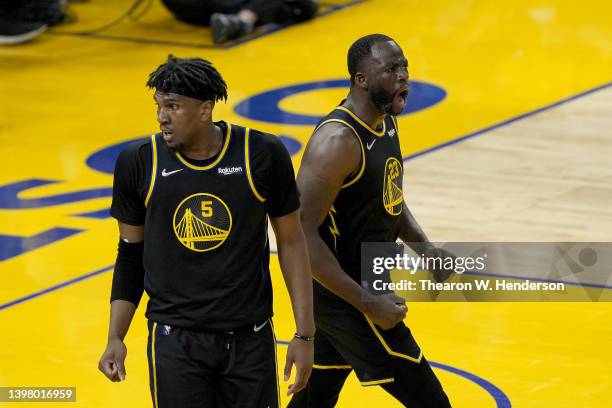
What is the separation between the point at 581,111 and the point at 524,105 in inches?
22.4

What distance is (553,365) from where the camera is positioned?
298 inches

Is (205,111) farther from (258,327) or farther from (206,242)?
(258,327)

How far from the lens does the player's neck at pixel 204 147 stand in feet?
16.1

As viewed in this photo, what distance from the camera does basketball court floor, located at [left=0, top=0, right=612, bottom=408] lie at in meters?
7.71

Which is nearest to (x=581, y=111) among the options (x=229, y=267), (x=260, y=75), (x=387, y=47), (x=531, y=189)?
(x=531, y=189)

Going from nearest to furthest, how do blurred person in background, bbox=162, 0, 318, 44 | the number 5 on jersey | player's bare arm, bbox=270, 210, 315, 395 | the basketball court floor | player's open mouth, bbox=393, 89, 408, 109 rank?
the number 5 on jersey, player's bare arm, bbox=270, 210, 315, 395, player's open mouth, bbox=393, 89, 408, 109, the basketball court floor, blurred person in background, bbox=162, 0, 318, 44

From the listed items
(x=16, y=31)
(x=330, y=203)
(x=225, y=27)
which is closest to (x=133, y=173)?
(x=330, y=203)

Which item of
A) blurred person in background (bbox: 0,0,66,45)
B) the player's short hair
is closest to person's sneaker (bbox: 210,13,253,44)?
blurred person in background (bbox: 0,0,66,45)

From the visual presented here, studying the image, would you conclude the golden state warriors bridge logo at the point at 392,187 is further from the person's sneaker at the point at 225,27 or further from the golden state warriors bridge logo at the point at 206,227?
the person's sneaker at the point at 225,27

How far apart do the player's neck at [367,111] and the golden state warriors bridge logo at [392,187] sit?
0.16m

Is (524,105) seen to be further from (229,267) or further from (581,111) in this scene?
(229,267)

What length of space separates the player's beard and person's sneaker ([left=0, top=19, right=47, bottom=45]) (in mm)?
11322

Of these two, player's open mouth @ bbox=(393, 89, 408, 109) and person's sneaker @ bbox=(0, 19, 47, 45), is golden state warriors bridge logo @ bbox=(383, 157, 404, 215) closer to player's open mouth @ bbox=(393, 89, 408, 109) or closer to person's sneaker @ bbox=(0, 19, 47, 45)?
player's open mouth @ bbox=(393, 89, 408, 109)

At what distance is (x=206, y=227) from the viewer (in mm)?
4852
